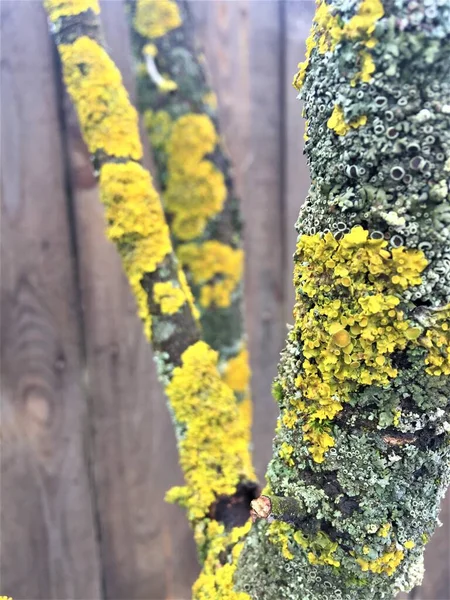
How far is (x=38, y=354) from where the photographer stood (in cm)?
80

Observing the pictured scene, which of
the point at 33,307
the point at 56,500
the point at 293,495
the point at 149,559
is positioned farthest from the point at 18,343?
the point at 293,495

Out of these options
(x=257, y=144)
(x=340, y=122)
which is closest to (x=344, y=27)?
(x=340, y=122)

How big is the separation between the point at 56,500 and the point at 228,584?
0.55m

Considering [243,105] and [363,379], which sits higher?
[243,105]

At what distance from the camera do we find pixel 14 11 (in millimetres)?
732

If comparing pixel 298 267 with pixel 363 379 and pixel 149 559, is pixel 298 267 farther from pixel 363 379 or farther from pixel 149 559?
pixel 149 559

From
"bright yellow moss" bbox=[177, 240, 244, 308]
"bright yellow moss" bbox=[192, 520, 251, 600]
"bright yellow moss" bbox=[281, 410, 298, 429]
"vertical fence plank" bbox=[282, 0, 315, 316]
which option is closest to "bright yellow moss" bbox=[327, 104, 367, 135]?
"bright yellow moss" bbox=[281, 410, 298, 429]

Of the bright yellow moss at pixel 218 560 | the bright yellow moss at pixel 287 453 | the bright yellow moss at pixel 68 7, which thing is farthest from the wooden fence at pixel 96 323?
the bright yellow moss at pixel 287 453

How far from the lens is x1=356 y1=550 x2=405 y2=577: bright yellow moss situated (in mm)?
296

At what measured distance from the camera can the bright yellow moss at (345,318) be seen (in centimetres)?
26

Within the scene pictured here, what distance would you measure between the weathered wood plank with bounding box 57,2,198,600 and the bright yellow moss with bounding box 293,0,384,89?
23.5 inches

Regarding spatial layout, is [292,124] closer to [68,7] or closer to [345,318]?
[68,7]

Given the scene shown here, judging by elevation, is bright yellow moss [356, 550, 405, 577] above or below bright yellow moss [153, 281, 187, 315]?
below

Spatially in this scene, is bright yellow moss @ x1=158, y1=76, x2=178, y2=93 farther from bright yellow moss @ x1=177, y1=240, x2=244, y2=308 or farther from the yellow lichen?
bright yellow moss @ x1=177, y1=240, x2=244, y2=308
